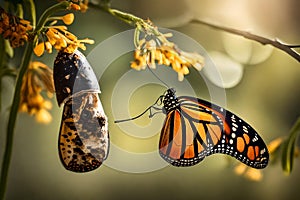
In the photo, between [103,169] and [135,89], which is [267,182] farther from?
[135,89]

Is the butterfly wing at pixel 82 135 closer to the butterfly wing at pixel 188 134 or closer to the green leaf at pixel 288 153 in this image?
the butterfly wing at pixel 188 134

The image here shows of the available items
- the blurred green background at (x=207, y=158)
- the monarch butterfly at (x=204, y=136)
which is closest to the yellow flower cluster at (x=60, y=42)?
the monarch butterfly at (x=204, y=136)

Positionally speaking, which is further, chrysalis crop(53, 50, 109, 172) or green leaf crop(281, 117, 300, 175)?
green leaf crop(281, 117, 300, 175)

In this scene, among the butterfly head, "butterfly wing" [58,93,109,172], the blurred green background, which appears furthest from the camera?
the blurred green background

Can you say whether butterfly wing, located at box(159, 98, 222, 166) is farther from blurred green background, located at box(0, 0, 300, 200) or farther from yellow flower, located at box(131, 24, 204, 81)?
blurred green background, located at box(0, 0, 300, 200)

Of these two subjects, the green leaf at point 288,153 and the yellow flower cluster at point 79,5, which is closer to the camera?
the yellow flower cluster at point 79,5

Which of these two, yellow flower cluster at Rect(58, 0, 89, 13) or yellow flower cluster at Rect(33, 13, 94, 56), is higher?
yellow flower cluster at Rect(58, 0, 89, 13)

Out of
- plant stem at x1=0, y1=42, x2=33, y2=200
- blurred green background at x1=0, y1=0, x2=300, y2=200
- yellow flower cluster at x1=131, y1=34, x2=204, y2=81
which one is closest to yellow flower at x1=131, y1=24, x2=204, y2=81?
yellow flower cluster at x1=131, y1=34, x2=204, y2=81

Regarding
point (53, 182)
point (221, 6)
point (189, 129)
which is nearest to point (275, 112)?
point (221, 6)
